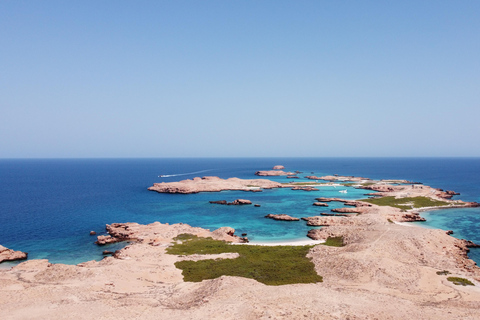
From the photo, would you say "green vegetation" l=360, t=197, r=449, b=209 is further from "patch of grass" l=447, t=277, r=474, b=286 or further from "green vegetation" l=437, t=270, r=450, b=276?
"patch of grass" l=447, t=277, r=474, b=286

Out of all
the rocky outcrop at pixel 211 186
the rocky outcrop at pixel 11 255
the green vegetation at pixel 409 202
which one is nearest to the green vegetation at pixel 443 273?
the green vegetation at pixel 409 202

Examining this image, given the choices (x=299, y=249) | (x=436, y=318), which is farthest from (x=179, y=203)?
(x=436, y=318)

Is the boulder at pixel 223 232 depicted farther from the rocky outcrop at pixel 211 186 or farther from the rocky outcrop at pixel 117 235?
the rocky outcrop at pixel 211 186

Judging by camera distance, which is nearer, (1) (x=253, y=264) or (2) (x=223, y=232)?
(1) (x=253, y=264)

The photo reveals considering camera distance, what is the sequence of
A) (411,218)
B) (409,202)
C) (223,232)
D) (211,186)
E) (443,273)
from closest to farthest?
1. (443,273)
2. (223,232)
3. (411,218)
4. (409,202)
5. (211,186)

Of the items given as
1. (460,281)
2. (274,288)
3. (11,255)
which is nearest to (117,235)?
(11,255)

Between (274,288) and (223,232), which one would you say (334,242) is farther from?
(274,288)

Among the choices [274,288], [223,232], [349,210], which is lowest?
[223,232]
